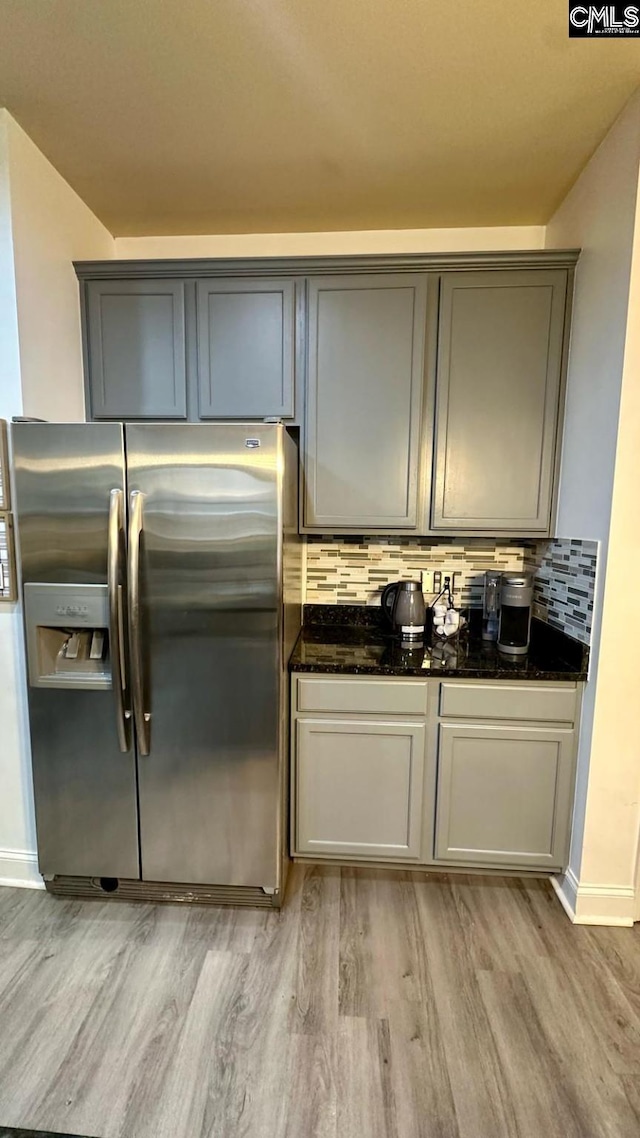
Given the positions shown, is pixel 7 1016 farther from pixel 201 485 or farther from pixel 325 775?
pixel 201 485

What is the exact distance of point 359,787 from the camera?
76.8 inches

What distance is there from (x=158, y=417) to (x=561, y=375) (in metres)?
1.68

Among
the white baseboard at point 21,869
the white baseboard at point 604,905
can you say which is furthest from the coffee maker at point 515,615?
the white baseboard at point 21,869

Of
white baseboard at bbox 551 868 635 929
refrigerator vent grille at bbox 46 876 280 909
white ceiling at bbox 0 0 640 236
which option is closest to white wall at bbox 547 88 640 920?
white baseboard at bbox 551 868 635 929

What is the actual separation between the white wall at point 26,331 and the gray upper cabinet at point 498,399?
1.53 m

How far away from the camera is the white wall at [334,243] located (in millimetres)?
2248

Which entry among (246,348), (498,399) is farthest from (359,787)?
(246,348)

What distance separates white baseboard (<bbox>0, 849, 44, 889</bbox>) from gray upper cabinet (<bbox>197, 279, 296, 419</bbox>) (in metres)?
1.94

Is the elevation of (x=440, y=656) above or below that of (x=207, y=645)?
below

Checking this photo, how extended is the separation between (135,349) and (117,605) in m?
1.16

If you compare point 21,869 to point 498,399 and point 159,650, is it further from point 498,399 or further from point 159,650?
point 498,399

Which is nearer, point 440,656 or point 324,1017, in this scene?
point 324,1017

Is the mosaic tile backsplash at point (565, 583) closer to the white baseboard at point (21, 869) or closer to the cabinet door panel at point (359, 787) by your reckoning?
the cabinet door panel at point (359, 787)

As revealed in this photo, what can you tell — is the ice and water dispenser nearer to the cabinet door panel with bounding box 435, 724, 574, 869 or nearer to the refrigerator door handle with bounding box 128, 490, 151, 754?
the refrigerator door handle with bounding box 128, 490, 151, 754
